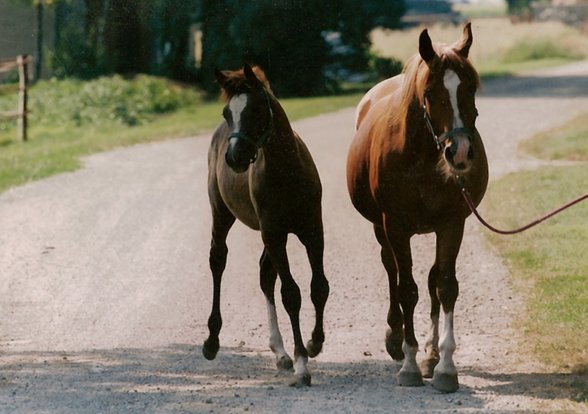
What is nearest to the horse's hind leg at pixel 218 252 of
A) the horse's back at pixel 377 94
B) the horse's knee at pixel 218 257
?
the horse's knee at pixel 218 257

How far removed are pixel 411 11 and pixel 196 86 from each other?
126ft

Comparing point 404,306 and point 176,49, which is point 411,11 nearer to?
point 176,49

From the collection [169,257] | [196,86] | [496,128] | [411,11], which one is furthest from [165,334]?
[411,11]

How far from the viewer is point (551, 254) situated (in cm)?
1280

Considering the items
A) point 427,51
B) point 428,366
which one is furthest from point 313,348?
point 427,51

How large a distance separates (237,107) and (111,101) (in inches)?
915

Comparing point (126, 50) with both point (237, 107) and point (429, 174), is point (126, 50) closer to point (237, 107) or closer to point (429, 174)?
point (237, 107)

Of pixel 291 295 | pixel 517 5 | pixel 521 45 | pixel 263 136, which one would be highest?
pixel 263 136

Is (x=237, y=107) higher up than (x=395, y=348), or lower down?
higher up

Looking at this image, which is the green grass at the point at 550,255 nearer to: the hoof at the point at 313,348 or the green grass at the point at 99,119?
the hoof at the point at 313,348

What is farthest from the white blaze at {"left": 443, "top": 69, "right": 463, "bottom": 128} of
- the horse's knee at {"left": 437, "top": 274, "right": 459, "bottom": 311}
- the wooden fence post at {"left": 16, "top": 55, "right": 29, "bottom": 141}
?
the wooden fence post at {"left": 16, "top": 55, "right": 29, "bottom": 141}

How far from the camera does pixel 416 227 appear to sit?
823cm

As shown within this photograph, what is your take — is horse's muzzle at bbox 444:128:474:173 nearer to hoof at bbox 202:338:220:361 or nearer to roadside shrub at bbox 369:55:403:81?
hoof at bbox 202:338:220:361

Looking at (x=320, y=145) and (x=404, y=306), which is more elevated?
(x=404, y=306)
